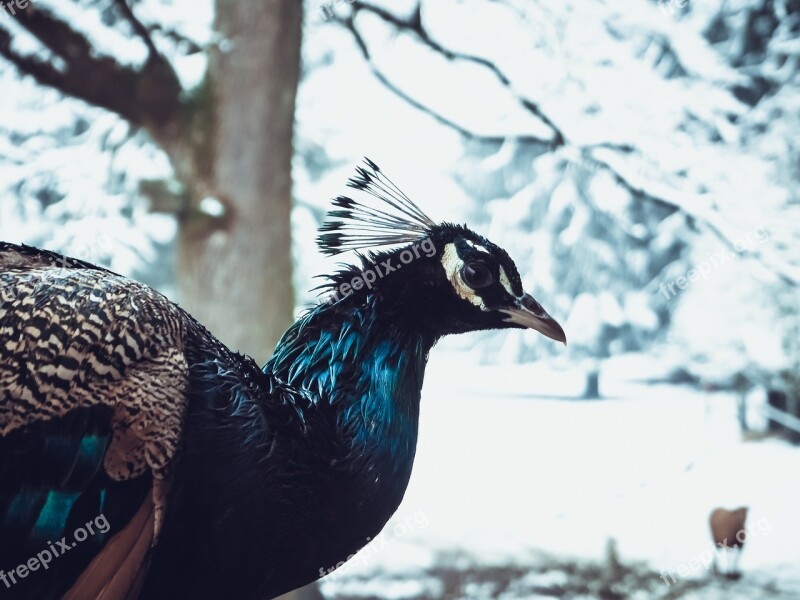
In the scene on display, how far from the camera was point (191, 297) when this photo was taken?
2.12m

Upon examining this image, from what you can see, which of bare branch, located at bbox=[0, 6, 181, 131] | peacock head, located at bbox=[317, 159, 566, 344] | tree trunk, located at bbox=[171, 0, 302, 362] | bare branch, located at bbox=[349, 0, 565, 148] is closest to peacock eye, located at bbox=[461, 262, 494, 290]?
peacock head, located at bbox=[317, 159, 566, 344]

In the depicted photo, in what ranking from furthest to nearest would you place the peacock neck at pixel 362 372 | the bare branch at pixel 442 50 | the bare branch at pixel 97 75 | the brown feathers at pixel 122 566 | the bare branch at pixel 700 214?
the bare branch at pixel 700 214 → the bare branch at pixel 442 50 → the bare branch at pixel 97 75 → the peacock neck at pixel 362 372 → the brown feathers at pixel 122 566

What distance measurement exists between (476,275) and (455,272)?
3 cm

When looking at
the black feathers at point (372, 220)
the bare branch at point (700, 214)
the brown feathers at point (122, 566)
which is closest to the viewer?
the brown feathers at point (122, 566)

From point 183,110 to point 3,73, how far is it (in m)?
0.63

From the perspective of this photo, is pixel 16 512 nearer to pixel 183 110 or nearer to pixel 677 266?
pixel 183 110

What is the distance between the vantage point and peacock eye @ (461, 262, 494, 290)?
39.4 inches

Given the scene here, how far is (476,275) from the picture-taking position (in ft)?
3.29

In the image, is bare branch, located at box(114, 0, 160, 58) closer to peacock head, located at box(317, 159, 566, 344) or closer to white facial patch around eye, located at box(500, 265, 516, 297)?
peacock head, located at box(317, 159, 566, 344)

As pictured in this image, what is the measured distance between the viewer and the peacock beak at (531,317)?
3.39 ft

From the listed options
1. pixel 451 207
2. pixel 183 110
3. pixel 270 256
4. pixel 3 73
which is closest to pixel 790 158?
pixel 451 207

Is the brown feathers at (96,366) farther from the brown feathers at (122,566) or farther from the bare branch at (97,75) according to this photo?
the bare branch at (97,75)

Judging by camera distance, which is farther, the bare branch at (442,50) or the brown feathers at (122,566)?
the bare branch at (442,50)

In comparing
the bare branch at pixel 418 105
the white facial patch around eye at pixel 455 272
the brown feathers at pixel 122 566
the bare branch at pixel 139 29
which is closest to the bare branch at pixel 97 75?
the bare branch at pixel 139 29
